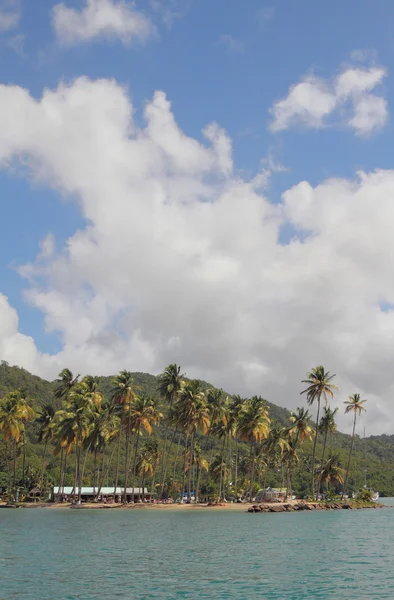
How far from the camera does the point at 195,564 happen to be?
113ft

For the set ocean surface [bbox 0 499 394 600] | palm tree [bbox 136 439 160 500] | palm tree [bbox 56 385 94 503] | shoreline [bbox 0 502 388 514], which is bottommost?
shoreline [bbox 0 502 388 514]

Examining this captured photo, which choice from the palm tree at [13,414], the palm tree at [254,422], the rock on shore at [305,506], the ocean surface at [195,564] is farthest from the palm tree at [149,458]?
the ocean surface at [195,564]

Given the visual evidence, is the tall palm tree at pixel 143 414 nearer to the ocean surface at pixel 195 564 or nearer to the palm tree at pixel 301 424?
the palm tree at pixel 301 424

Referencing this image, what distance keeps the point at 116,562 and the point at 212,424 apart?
9396 cm

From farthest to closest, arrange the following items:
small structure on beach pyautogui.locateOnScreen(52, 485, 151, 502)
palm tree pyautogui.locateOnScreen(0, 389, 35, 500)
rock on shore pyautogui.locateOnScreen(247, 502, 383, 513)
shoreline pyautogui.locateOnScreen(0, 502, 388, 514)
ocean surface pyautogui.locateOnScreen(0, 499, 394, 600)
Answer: small structure on beach pyautogui.locateOnScreen(52, 485, 151, 502), palm tree pyautogui.locateOnScreen(0, 389, 35, 500), shoreline pyautogui.locateOnScreen(0, 502, 388, 514), rock on shore pyautogui.locateOnScreen(247, 502, 383, 513), ocean surface pyautogui.locateOnScreen(0, 499, 394, 600)

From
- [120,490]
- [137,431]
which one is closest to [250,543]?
[137,431]

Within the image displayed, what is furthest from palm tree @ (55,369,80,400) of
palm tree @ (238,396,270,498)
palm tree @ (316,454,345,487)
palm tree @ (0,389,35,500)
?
palm tree @ (316,454,345,487)

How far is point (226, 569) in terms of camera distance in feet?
107

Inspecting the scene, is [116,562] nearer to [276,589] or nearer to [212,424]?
[276,589]

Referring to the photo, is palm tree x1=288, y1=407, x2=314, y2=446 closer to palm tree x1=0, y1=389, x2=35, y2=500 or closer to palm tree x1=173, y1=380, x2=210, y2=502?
palm tree x1=173, y1=380, x2=210, y2=502

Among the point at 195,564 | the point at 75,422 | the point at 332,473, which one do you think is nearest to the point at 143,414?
the point at 75,422

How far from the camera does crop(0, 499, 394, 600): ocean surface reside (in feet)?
86.5

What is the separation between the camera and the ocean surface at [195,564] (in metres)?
26.4

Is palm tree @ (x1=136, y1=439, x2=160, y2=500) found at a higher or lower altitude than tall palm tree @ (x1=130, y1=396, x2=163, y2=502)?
lower
